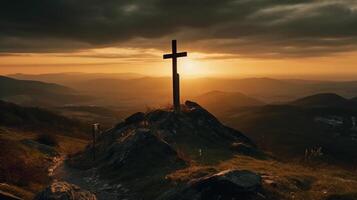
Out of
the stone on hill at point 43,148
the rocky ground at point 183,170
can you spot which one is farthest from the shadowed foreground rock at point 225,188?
the stone on hill at point 43,148

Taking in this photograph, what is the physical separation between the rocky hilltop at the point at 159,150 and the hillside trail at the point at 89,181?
46 cm

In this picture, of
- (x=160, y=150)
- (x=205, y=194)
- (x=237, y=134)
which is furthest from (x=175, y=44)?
(x=205, y=194)

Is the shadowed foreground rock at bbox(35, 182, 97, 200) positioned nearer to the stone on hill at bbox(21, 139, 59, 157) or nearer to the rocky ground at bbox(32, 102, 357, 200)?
the rocky ground at bbox(32, 102, 357, 200)

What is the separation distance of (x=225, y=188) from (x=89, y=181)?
1502 centimetres

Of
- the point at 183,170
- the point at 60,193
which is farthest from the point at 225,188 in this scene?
the point at 60,193

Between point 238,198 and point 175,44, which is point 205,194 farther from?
point 175,44

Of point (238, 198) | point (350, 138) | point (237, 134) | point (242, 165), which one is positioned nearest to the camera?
point (238, 198)

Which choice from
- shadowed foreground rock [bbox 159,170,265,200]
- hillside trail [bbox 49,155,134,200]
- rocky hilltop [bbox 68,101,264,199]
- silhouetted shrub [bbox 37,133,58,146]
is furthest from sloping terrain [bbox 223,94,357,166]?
shadowed foreground rock [bbox 159,170,265,200]

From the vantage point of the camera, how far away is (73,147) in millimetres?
55750

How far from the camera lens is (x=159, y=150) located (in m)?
33.4

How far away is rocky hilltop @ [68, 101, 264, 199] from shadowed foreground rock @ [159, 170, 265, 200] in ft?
0.24

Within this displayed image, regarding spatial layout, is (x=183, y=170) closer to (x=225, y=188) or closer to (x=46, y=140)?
(x=225, y=188)

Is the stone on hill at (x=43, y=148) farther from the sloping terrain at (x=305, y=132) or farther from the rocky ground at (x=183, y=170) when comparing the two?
the sloping terrain at (x=305, y=132)

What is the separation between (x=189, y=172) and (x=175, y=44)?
2440cm
